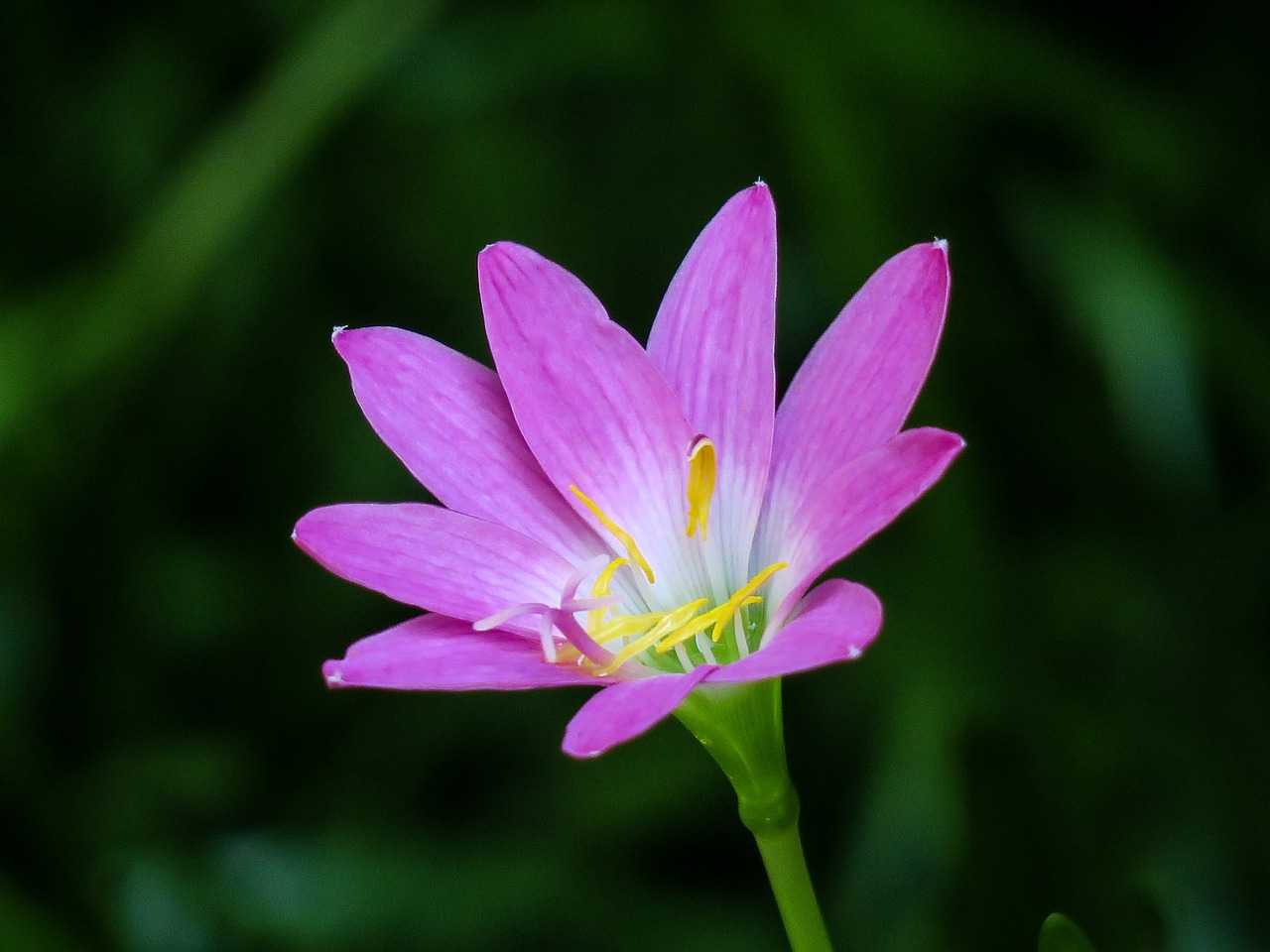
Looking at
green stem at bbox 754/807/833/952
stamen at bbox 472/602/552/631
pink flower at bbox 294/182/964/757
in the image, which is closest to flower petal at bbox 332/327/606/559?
pink flower at bbox 294/182/964/757

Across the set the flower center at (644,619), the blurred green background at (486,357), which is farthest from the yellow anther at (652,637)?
the blurred green background at (486,357)

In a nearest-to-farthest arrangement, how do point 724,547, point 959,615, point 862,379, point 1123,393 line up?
point 862,379, point 724,547, point 959,615, point 1123,393

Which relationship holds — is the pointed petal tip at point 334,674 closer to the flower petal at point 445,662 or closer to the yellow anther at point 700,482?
the flower petal at point 445,662

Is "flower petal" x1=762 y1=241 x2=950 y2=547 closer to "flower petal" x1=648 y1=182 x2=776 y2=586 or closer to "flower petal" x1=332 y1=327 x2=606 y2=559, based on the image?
"flower petal" x1=648 y1=182 x2=776 y2=586

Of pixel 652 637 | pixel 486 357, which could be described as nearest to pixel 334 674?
pixel 652 637

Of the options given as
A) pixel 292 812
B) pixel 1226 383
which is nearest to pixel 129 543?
pixel 292 812

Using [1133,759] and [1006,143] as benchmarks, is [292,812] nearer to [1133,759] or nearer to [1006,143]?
[1133,759]
